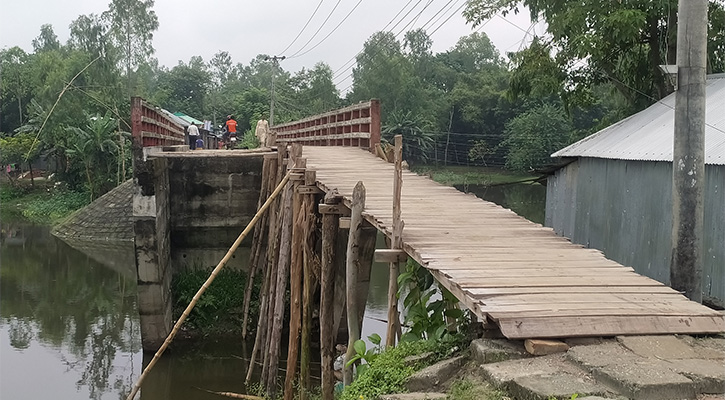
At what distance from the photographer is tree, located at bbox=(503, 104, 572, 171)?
40.5m

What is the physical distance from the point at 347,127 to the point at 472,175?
97.5 feet

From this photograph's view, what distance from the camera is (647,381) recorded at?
3518 millimetres

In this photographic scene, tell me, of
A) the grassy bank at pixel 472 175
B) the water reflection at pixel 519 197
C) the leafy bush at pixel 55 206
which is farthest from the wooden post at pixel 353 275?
the grassy bank at pixel 472 175

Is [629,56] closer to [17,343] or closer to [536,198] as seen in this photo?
[17,343]

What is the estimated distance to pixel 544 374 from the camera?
3705 mm

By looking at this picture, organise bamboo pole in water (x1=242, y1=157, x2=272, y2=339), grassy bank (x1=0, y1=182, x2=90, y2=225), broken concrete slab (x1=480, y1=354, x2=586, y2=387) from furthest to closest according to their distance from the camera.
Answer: grassy bank (x1=0, y1=182, x2=90, y2=225) < bamboo pole in water (x1=242, y1=157, x2=272, y2=339) < broken concrete slab (x1=480, y1=354, x2=586, y2=387)

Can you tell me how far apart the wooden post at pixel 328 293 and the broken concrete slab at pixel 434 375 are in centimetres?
311

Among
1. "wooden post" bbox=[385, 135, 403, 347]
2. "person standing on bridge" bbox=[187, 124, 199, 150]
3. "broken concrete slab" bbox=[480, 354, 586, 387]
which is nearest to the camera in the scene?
"broken concrete slab" bbox=[480, 354, 586, 387]

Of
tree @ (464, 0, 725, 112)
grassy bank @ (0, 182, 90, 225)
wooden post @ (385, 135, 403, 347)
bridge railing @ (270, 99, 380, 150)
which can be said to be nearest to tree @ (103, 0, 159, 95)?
grassy bank @ (0, 182, 90, 225)

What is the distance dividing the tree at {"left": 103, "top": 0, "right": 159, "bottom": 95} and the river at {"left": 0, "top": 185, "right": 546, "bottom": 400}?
1932 cm

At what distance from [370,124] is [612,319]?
9.12 m

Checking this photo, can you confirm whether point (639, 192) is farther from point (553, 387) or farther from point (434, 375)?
point (553, 387)

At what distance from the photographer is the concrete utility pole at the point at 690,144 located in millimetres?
5859

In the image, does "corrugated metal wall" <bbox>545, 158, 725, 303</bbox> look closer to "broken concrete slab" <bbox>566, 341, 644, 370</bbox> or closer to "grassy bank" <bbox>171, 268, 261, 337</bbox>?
"broken concrete slab" <bbox>566, 341, 644, 370</bbox>
